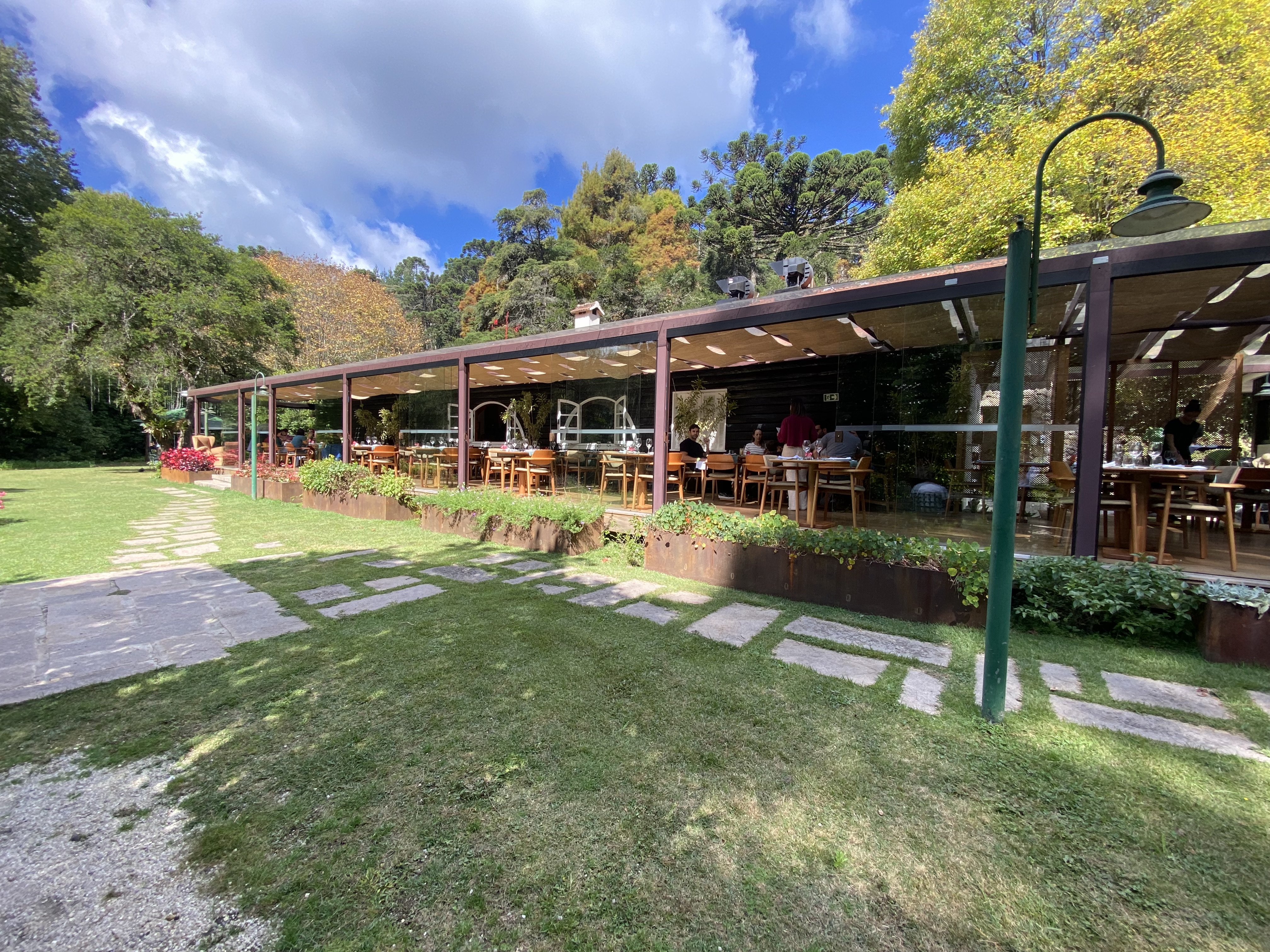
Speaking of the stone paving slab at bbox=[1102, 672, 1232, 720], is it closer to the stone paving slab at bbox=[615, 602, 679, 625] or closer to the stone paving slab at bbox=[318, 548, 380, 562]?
the stone paving slab at bbox=[615, 602, 679, 625]

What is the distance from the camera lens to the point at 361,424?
15711 millimetres

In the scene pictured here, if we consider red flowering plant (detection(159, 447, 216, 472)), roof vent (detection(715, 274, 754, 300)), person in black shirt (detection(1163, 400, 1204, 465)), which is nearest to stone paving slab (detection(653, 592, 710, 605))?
roof vent (detection(715, 274, 754, 300))

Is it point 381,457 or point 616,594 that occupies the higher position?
point 381,457

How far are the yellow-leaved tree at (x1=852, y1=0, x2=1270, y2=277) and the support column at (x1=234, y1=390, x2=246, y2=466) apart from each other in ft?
54.0

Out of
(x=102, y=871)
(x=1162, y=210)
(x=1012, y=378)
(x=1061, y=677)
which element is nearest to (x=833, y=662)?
(x=1061, y=677)

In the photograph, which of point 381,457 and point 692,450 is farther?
point 381,457

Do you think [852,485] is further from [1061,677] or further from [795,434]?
[1061,677]

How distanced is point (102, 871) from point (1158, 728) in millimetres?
3634

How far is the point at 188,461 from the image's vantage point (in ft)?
41.4

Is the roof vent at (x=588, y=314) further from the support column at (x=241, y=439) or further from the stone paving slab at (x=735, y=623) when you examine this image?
the support column at (x=241, y=439)

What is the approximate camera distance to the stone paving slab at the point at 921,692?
7.50ft

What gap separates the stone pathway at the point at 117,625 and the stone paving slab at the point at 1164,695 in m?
4.35

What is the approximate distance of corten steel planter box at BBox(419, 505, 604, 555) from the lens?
5461mm

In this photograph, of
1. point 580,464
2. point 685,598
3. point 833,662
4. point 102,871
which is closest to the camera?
point 102,871
